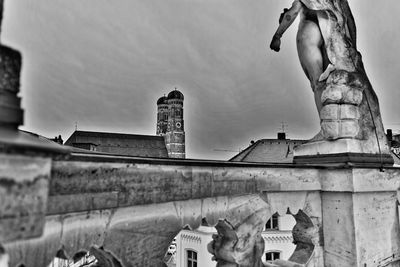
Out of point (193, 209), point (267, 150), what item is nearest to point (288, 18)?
point (193, 209)

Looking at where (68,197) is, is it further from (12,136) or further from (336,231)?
(336,231)

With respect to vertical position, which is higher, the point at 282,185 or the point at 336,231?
the point at 282,185

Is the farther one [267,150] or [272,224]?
[267,150]

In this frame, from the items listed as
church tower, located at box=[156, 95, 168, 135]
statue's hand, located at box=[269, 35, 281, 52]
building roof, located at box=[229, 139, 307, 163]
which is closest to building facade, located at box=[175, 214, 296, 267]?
building roof, located at box=[229, 139, 307, 163]

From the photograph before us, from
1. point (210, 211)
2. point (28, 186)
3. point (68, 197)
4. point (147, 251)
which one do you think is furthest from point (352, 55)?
point (28, 186)

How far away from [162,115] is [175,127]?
32.9ft

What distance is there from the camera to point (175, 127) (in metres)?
111

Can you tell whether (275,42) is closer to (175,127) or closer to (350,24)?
(350,24)

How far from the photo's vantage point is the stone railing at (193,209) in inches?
66.3

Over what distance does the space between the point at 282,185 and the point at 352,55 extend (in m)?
1.97

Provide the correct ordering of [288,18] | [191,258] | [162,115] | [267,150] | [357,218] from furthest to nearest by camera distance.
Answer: [162,115] → [267,150] → [191,258] → [288,18] → [357,218]

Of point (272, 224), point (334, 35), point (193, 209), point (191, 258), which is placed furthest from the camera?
point (191, 258)

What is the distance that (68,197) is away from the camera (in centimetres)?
176

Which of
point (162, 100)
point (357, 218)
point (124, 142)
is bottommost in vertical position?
point (357, 218)
